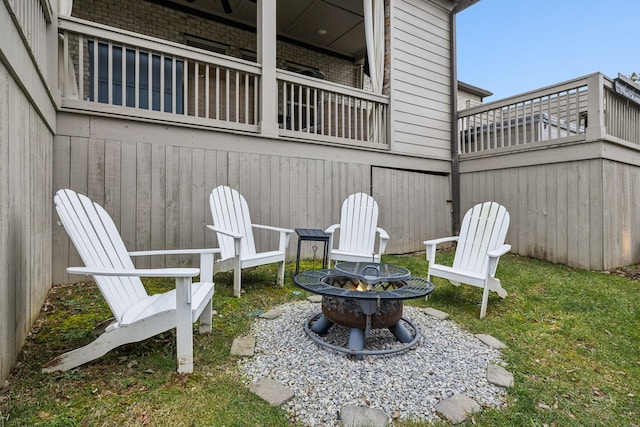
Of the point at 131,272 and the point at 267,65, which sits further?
the point at 267,65

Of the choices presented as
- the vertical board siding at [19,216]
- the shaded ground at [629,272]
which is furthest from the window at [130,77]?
the shaded ground at [629,272]

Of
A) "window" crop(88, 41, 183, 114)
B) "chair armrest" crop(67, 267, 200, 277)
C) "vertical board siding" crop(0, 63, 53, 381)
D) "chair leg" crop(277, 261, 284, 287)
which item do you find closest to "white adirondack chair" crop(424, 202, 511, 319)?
"chair leg" crop(277, 261, 284, 287)

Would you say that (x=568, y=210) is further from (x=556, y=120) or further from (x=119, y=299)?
(x=119, y=299)

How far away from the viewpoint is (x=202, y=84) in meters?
5.82

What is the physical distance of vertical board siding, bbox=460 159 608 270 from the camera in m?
4.42

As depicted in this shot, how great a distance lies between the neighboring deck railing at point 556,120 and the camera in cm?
442

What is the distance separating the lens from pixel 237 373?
1849 mm

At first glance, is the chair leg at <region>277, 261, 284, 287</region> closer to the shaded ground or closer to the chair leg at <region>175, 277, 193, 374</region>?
the chair leg at <region>175, 277, 193, 374</region>

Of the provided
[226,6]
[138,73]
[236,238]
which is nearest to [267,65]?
[138,73]

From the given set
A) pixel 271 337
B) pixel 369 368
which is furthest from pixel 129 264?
Result: pixel 369 368

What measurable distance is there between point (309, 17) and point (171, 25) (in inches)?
102

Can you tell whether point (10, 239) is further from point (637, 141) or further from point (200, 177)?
point (637, 141)

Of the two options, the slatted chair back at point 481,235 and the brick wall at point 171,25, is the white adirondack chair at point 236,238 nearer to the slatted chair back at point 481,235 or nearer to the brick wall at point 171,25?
the slatted chair back at point 481,235

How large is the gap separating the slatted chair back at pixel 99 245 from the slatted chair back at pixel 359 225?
2.50 metres
